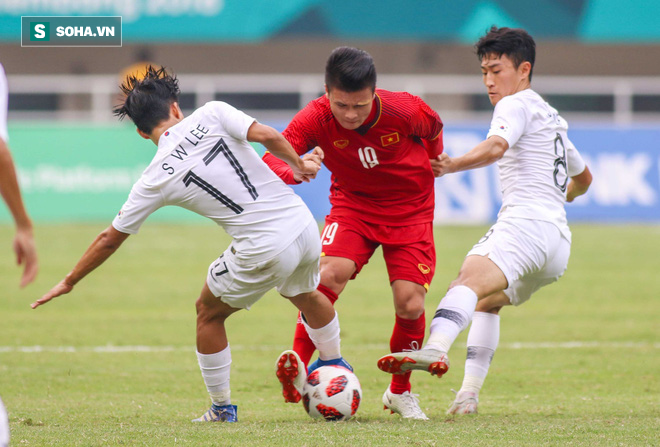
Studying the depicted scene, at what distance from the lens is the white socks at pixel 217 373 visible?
16.4 feet

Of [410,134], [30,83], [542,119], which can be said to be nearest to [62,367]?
[410,134]

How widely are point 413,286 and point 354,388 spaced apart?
2.39 ft

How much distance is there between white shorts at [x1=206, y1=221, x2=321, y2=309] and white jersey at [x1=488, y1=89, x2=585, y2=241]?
3.97 ft

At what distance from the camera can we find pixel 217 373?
5023 mm

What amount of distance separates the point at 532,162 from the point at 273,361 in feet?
9.72

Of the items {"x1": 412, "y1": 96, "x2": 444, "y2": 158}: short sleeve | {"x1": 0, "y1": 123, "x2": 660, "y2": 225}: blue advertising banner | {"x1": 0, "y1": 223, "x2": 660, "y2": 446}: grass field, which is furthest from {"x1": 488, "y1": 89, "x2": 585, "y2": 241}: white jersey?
{"x1": 0, "y1": 123, "x2": 660, "y2": 225}: blue advertising banner

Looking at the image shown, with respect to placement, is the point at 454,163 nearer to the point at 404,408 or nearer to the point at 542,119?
the point at 542,119

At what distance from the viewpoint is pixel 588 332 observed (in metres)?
8.60

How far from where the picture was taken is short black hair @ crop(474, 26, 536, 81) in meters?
5.45

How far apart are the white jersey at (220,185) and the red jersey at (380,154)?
1.38 ft

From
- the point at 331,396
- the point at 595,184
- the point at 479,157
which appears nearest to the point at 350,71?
the point at 479,157

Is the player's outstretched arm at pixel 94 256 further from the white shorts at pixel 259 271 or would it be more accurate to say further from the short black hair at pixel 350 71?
the short black hair at pixel 350 71

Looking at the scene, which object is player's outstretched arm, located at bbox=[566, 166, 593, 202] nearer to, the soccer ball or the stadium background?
the soccer ball

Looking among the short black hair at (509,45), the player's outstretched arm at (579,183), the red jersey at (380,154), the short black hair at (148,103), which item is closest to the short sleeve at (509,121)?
the short black hair at (509,45)
